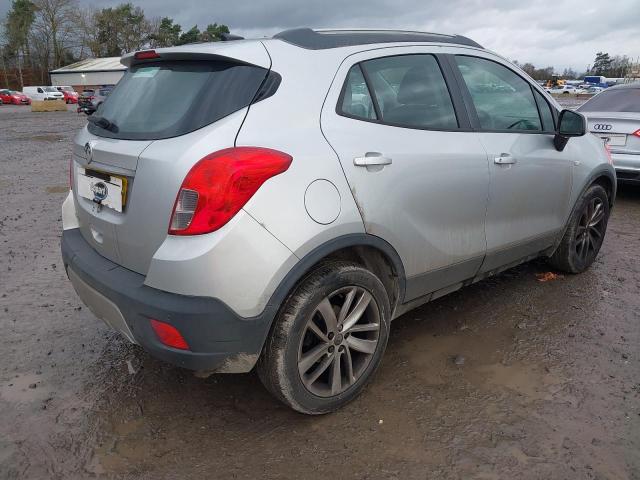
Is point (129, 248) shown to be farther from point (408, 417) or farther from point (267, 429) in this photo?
point (408, 417)

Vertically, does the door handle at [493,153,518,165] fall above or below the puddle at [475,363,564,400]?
→ above

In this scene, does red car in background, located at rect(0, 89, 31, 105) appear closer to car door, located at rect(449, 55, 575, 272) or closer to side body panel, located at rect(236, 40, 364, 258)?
car door, located at rect(449, 55, 575, 272)

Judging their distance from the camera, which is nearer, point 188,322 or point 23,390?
point 188,322

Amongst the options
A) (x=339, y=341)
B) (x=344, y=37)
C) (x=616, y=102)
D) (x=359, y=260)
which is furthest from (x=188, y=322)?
(x=616, y=102)

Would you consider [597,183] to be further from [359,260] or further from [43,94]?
[43,94]

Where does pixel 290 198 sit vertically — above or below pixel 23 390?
above

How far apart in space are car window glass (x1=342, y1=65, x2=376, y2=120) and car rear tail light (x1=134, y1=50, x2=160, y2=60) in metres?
0.99

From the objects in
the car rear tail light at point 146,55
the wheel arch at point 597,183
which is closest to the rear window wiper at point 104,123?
the car rear tail light at point 146,55

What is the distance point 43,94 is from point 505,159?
55.1 m

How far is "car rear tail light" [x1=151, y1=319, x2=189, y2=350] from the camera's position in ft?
7.49

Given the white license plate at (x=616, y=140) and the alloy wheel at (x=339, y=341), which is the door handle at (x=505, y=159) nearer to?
the alloy wheel at (x=339, y=341)

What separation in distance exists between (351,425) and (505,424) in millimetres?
745

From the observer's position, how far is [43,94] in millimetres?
50125

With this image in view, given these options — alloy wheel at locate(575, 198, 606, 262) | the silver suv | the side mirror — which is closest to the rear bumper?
the silver suv
